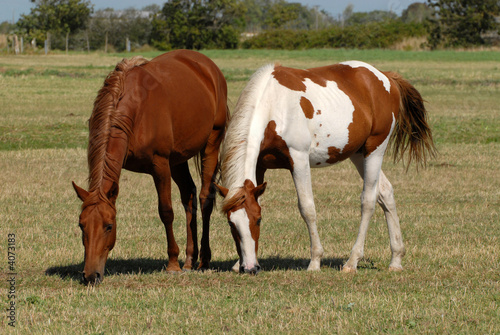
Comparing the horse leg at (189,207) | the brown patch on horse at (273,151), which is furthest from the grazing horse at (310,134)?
the horse leg at (189,207)

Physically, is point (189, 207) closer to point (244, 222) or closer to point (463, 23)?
point (244, 222)

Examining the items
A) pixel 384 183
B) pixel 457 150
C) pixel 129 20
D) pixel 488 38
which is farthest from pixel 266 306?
pixel 129 20

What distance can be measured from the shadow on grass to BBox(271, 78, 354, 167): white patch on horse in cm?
113

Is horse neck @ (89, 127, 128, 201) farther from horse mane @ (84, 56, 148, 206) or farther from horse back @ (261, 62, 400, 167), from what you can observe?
horse back @ (261, 62, 400, 167)

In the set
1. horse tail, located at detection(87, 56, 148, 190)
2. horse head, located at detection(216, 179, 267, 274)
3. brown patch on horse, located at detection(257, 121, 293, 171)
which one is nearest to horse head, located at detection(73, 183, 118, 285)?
horse tail, located at detection(87, 56, 148, 190)

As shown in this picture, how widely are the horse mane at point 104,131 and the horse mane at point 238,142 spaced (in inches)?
37.8

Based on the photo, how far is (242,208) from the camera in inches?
244

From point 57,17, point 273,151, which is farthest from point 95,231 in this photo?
point 57,17

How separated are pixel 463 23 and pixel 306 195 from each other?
63168mm

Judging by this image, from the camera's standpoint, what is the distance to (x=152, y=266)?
7.38 metres

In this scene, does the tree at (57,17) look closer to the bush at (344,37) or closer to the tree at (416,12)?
the bush at (344,37)

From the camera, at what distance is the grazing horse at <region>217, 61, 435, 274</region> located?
634 cm

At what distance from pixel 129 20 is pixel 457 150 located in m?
78.7

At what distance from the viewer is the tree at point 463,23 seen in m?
64.7
